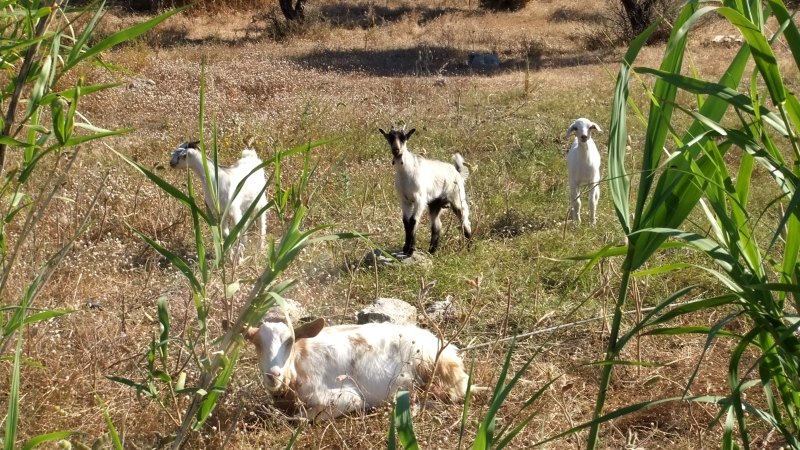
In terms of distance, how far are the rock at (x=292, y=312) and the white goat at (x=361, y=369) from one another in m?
0.63

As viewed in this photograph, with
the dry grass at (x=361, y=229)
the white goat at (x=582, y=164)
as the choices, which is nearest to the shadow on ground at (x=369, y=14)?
the dry grass at (x=361, y=229)

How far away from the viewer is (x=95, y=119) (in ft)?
36.1

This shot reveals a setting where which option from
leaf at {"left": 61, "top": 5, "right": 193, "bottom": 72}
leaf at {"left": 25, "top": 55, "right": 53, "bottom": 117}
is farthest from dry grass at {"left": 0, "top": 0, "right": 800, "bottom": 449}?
leaf at {"left": 25, "top": 55, "right": 53, "bottom": 117}

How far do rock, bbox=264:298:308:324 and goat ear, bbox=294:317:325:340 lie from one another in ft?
2.96

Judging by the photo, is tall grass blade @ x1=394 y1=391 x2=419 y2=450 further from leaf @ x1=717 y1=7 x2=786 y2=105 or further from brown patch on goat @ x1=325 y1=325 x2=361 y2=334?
brown patch on goat @ x1=325 y1=325 x2=361 y2=334

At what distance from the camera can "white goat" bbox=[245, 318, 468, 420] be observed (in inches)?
159

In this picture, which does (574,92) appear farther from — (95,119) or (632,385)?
(632,385)

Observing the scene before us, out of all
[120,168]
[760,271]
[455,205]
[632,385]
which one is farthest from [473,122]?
[760,271]

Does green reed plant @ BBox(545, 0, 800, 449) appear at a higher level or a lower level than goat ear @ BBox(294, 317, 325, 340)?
higher

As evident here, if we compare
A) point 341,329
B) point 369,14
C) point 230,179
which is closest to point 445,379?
point 341,329

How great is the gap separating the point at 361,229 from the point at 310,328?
3304mm

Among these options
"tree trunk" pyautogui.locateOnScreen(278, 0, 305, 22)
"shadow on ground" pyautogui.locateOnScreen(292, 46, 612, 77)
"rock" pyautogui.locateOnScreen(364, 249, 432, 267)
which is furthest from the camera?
"tree trunk" pyautogui.locateOnScreen(278, 0, 305, 22)

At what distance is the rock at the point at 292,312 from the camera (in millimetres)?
4902

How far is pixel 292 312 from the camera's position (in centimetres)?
504
